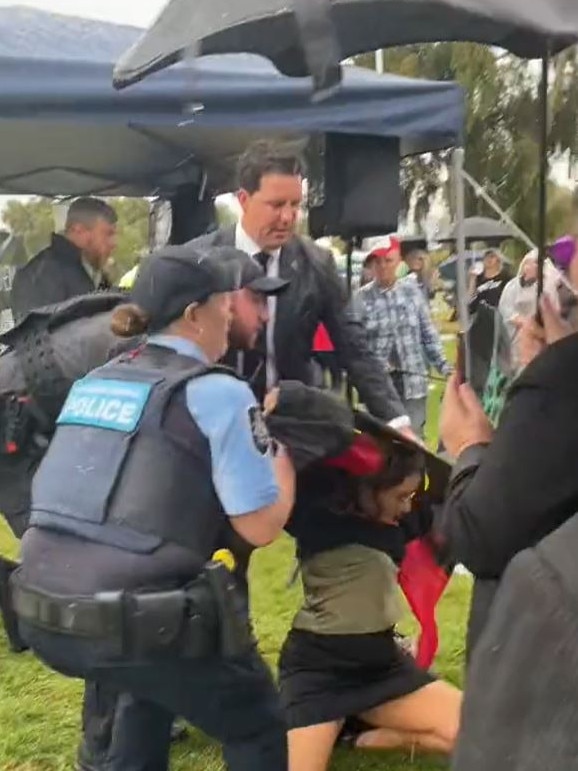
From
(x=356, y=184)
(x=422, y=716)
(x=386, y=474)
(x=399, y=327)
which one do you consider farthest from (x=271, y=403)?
(x=399, y=327)

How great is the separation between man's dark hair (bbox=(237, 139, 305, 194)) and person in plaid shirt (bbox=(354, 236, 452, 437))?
3803mm

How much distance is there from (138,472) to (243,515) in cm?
24

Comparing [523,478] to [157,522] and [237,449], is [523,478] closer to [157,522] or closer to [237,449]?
[237,449]

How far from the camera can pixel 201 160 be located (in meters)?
6.84

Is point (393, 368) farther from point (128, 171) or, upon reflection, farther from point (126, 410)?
point (126, 410)

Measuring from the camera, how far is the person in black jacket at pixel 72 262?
5246mm

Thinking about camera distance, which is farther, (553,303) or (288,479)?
(288,479)

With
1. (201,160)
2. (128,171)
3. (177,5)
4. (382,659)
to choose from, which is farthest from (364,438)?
(128,171)

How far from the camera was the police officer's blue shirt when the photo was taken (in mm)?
2266

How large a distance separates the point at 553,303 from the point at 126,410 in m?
0.87

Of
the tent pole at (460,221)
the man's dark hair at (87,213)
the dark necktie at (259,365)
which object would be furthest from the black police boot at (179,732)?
the man's dark hair at (87,213)

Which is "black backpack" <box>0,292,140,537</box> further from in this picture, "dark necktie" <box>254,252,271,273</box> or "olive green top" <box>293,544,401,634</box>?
"olive green top" <box>293,544,401,634</box>

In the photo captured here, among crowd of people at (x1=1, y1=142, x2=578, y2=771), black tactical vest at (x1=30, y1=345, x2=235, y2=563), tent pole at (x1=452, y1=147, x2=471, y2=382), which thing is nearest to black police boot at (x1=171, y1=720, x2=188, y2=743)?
crowd of people at (x1=1, y1=142, x2=578, y2=771)

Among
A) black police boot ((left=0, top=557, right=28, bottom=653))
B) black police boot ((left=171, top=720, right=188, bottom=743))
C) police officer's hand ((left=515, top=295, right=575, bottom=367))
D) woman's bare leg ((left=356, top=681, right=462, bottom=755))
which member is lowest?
black police boot ((left=171, top=720, right=188, bottom=743))
